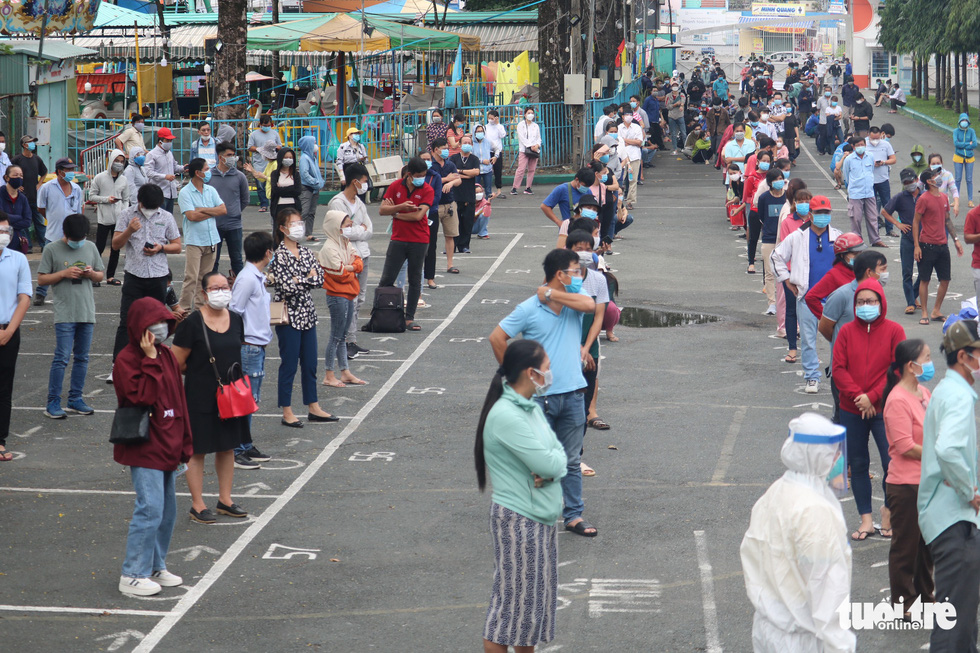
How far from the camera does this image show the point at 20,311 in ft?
31.9

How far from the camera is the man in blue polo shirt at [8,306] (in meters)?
9.73

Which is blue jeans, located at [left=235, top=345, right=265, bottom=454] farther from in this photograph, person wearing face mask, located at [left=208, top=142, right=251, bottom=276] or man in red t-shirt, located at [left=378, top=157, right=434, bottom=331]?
person wearing face mask, located at [left=208, top=142, right=251, bottom=276]

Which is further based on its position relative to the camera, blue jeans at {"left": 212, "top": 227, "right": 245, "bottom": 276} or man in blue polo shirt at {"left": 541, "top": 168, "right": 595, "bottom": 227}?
blue jeans at {"left": 212, "top": 227, "right": 245, "bottom": 276}

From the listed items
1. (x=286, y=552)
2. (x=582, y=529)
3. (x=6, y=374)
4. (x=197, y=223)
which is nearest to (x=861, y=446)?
(x=582, y=529)

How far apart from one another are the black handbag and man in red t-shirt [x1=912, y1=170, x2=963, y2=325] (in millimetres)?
10556

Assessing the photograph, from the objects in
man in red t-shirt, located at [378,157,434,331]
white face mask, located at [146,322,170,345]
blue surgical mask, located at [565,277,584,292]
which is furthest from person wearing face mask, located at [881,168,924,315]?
white face mask, located at [146,322,170,345]

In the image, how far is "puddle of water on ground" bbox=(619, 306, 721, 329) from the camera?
15.2m

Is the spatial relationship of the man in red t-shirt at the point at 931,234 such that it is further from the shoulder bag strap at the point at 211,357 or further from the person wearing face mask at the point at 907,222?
the shoulder bag strap at the point at 211,357

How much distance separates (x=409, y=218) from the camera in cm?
1395

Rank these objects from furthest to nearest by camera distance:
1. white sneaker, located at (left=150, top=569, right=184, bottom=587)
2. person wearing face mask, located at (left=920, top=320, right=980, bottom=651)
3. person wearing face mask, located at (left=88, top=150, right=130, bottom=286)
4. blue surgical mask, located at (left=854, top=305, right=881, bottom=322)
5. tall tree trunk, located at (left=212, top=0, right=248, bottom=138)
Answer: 1. tall tree trunk, located at (left=212, top=0, right=248, bottom=138)
2. person wearing face mask, located at (left=88, top=150, right=130, bottom=286)
3. blue surgical mask, located at (left=854, top=305, right=881, bottom=322)
4. white sneaker, located at (left=150, top=569, right=184, bottom=587)
5. person wearing face mask, located at (left=920, top=320, right=980, bottom=651)

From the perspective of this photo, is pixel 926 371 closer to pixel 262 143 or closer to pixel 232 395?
pixel 232 395

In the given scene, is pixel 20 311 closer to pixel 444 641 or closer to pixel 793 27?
pixel 444 641

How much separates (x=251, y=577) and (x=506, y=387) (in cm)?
278

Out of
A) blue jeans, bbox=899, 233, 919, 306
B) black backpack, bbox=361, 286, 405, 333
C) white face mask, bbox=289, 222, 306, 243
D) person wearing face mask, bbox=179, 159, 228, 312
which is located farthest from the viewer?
blue jeans, bbox=899, 233, 919, 306
